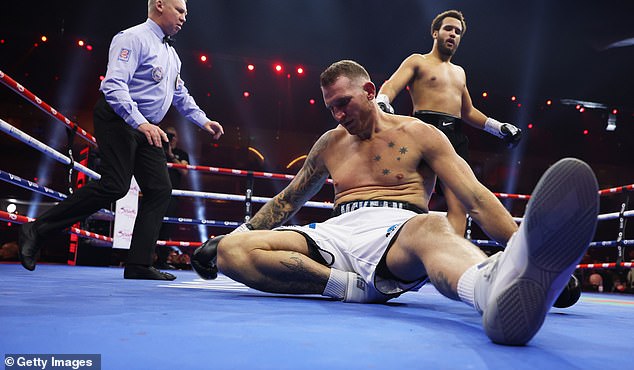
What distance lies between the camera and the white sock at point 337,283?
5.37ft

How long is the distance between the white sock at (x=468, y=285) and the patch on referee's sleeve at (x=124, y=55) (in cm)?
182

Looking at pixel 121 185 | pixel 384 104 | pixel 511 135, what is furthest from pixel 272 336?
pixel 511 135

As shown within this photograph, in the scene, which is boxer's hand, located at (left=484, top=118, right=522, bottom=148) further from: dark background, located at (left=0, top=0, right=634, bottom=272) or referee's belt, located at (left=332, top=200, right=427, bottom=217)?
dark background, located at (left=0, top=0, right=634, bottom=272)

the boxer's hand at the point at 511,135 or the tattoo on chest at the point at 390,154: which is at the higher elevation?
the boxer's hand at the point at 511,135

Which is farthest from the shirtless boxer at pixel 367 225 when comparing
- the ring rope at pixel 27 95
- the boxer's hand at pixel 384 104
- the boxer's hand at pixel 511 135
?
the ring rope at pixel 27 95

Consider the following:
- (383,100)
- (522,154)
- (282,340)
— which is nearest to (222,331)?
(282,340)

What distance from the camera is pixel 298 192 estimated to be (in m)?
2.00

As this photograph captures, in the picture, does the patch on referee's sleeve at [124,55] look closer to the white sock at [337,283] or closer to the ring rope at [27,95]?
the ring rope at [27,95]

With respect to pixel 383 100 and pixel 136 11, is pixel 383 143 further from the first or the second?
pixel 136 11

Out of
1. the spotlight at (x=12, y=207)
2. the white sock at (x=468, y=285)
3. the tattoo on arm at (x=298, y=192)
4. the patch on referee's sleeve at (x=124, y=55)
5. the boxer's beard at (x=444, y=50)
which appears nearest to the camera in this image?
the white sock at (x=468, y=285)

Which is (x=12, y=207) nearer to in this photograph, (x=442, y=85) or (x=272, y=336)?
(x=442, y=85)

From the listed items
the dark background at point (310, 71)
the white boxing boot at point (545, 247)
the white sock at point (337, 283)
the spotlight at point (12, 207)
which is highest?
the dark background at point (310, 71)

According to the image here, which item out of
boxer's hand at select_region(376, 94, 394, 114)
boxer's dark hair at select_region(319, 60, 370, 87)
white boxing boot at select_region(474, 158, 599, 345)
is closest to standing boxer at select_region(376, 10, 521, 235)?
boxer's hand at select_region(376, 94, 394, 114)

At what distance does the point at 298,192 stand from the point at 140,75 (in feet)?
3.28
